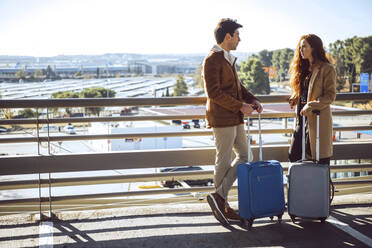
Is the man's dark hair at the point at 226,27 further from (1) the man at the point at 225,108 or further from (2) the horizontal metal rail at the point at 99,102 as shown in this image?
(2) the horizontal metal rail at the point at 99,102

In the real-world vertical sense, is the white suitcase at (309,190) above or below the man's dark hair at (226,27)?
below

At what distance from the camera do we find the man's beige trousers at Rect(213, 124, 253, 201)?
4.05 m

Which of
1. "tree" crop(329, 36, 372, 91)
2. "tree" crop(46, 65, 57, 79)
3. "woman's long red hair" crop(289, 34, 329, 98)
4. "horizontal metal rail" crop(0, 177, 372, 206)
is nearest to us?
"woman's long red hair" crop(289, 34, 329, 98)

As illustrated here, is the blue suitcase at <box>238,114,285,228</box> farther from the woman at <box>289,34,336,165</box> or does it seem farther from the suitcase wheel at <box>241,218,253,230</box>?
the woman at <box>289,34,336,165</box>

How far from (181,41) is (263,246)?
386 feet

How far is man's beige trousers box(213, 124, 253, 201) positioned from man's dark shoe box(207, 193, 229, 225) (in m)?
0.05

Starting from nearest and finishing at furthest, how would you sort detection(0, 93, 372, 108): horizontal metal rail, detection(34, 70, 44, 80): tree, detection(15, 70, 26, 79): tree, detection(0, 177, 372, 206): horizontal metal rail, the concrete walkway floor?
the concrete walkway floor, detection(0, 93, 372, 108): horizontal metal rail, detection(0, 177, 372, 206): horizontal metal rail, detection(15, 70, 26, 79): tree, detection(34, 70, 44, 80): tree

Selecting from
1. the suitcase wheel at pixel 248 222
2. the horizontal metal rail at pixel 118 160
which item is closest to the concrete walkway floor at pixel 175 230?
the suitcase wheel at pixel 248 222

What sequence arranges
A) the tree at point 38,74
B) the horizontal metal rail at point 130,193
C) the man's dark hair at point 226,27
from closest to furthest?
the man's dark hair at point 226,27
the horizontal metal rail at point 130,193
the tree at point 38,74

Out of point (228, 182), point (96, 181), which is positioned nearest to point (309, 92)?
point (228, 182)

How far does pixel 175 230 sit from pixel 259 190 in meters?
0.91

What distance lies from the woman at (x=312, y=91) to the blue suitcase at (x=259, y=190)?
501 mm

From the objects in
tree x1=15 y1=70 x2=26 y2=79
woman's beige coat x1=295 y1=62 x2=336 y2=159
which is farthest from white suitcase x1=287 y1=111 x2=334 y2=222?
tree x1=15 y1=70 x2=26 y2=79

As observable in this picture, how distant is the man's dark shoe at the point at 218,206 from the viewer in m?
4.09
